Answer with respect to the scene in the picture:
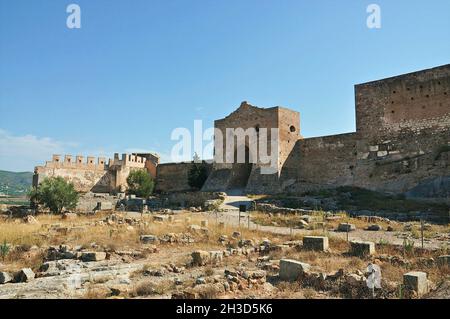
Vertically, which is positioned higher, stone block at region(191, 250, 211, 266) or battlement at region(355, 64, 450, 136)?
battlement at region(355, 64, 450, 136)

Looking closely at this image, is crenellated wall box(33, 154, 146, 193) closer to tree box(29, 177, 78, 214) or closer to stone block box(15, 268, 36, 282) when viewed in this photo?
tree box(29, 177, 78, 214)

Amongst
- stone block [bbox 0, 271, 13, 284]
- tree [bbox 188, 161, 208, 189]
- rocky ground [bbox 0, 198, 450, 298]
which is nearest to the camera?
rocky ground [bbox 0, 198, 450, 298]

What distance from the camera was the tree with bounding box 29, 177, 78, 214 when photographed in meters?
20.2

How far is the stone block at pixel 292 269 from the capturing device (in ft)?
19.6

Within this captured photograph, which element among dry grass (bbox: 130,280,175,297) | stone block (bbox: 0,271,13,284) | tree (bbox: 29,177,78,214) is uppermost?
tree (bbox: 29,177,78,214)

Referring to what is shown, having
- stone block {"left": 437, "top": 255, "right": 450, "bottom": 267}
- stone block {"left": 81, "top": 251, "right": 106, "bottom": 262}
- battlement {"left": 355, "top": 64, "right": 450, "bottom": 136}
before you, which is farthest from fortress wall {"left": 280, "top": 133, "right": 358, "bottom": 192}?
stone block {"left": 81, "top": 251, "right": 106, "bottom": 262}

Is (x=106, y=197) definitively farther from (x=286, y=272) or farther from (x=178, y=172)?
(x=286, y=272)

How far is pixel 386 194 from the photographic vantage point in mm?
18188

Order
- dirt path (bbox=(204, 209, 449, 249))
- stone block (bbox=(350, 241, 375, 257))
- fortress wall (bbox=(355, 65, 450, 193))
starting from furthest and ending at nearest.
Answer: fortress wall (bbox=(355, 65, 450, 193)) → dirt path (bbox=(204, 209, 449, 249)) → stone block (bbox=(350, 241, 375, 257))

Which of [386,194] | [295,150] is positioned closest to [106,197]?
[295,150]

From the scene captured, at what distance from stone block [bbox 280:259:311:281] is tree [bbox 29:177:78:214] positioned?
56.9ft

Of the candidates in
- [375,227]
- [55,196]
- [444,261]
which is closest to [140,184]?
[55,196]

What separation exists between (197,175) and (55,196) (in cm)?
1229
